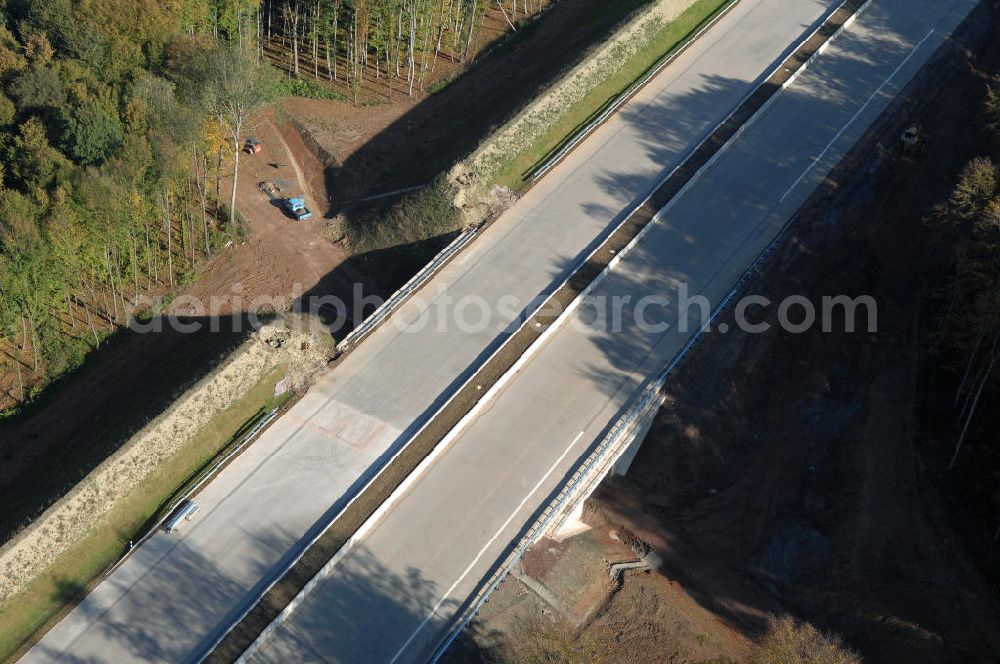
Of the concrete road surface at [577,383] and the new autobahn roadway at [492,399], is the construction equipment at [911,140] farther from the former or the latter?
the new autobahn roadway at [492,399]

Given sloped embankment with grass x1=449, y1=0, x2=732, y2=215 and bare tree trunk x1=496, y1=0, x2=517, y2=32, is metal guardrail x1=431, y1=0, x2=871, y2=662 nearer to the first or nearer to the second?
sloped embankment with grass x1=449, y1=0, x2=732, y2=215

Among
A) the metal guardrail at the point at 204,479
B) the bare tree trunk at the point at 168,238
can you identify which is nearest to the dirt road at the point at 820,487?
the metal guardrail at the point at 204,479

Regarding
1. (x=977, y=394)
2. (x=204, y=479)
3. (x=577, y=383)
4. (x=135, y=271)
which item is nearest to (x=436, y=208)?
(x=577, y=383)

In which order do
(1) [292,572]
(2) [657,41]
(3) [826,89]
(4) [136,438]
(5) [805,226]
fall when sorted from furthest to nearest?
(2) [657,41]
(3) [826,89]
(5) [805,226]
(4) [136,438]
(1) [292,572]

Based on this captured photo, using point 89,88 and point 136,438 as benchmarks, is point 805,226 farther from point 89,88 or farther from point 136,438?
point 89,88

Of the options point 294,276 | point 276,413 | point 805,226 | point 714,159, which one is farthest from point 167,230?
point 805,226

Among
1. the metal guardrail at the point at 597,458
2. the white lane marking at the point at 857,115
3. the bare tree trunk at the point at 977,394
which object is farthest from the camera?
the white lane marking at the point at 857,115
